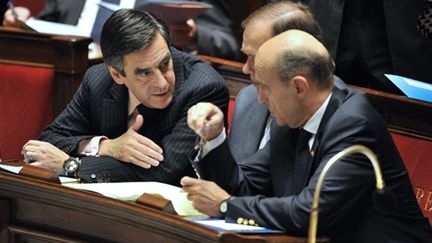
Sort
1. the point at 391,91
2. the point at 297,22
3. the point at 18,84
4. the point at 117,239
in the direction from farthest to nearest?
the point at 18,84, the point at 391,91, the point at 297,22, the point at 117,239

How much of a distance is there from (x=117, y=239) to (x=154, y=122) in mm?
942

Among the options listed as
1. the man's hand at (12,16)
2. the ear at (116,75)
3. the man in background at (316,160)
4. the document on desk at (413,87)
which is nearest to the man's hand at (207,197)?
the man in background at (316,160)

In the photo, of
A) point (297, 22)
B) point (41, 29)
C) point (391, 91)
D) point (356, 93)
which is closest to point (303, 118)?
point (356, 93)

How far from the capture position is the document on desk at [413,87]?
136 inches

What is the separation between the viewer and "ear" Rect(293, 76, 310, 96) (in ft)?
9.21

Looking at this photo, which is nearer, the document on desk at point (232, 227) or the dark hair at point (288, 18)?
the document on desk at point (232, 227)

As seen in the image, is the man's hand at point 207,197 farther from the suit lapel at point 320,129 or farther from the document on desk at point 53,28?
the document on desk at point 53,28

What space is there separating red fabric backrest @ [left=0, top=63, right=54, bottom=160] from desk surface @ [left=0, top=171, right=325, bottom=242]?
5.02ft

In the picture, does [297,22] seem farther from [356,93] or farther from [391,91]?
[391,91]

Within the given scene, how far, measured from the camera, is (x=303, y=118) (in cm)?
291

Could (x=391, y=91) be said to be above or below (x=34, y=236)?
above

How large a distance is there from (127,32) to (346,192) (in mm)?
1073

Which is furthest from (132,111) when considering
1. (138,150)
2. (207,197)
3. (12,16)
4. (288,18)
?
(12,16)

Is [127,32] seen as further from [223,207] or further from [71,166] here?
[223,207]
